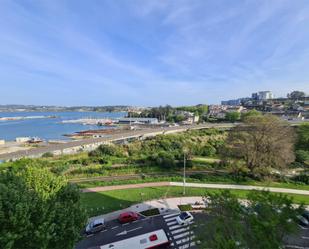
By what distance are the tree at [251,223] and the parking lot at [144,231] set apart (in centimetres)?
526

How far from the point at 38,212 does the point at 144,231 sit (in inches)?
418

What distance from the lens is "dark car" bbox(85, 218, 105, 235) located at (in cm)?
1870

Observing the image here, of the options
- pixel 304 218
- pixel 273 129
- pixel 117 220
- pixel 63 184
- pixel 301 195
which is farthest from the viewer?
pixel 273 129

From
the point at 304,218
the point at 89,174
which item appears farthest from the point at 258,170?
the point at 89,174

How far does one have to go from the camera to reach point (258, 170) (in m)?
31.8

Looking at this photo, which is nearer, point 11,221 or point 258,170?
point 11,221

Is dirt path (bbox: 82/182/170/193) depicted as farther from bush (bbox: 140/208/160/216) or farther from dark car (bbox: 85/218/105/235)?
dark car (bbox: 85/218/105/235)

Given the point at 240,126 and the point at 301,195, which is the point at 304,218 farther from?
the point at 240,126

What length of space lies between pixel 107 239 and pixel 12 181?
9.53m

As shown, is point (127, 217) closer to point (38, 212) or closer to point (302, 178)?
point (38, 212)

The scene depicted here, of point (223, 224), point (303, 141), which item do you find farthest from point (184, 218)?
point (303, 141)

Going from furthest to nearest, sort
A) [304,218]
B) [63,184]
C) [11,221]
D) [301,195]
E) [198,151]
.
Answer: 1. [198,151]
2. [301,195]
3. [304,218]
4. [63,184]
5. [11,221]

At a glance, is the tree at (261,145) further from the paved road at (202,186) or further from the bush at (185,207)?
the bush at (185,207)

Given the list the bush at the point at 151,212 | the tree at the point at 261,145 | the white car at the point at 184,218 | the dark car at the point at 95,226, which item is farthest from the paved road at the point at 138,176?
the white car at the point at 184,218
